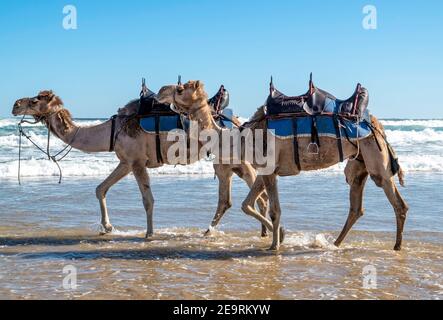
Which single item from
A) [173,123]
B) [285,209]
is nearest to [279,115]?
[173,123]

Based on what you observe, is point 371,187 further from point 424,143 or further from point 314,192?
point 424,143

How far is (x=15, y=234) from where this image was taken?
8.99 meters

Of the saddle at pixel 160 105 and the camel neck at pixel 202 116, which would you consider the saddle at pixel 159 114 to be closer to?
the saddle at pixel 160 105

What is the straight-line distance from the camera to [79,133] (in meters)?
9.38

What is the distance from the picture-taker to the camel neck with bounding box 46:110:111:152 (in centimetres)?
925

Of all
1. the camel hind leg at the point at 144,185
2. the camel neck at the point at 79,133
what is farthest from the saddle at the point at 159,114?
the camel neck at the point at 79,133

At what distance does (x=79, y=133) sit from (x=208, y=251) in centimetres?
298

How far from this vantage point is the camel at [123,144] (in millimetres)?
8906

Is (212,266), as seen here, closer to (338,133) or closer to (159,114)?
(338,133)

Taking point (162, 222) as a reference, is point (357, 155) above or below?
above

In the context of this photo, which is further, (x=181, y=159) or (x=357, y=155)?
(x=181, y=159)

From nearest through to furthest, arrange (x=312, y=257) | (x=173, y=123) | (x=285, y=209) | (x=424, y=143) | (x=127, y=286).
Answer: (x=127, y=286) < (x=312, y=257) < (x=173, y=123) < (x=285, y=209) < (x=424, y=143)

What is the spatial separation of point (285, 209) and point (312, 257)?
13.5ft

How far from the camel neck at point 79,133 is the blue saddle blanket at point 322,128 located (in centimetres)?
281
